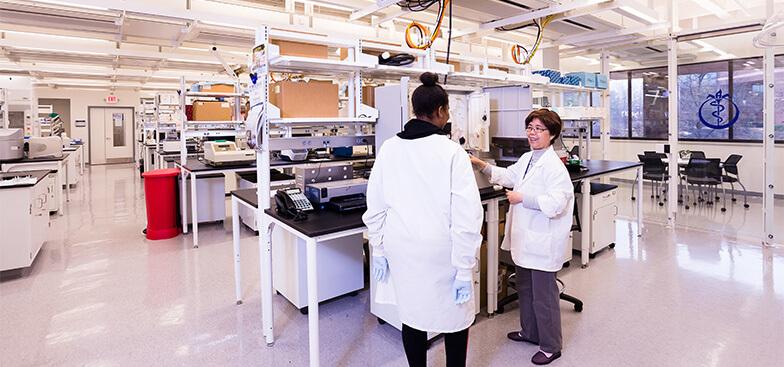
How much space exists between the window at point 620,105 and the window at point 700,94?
1.03 m

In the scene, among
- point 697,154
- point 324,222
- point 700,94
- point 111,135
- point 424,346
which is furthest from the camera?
point 111,135

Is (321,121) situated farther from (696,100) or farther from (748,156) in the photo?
(696,100)

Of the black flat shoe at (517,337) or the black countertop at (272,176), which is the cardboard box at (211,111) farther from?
the black flat shoe at (517,337)

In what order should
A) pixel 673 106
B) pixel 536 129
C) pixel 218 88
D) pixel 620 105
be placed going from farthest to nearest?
pixel 620 105, pixel 218 88, pixel 673 106, pixel 536 129

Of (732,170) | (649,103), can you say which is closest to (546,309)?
(732,170)

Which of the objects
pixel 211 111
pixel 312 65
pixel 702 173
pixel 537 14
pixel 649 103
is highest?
pixel 537 14

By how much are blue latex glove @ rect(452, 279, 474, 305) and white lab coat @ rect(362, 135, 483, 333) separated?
0.02m

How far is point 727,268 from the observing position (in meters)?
3.75

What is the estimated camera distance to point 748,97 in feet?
23.8

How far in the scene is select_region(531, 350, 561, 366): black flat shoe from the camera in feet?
7.47

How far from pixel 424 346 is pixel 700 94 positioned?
27.3ft

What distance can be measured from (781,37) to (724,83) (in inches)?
173

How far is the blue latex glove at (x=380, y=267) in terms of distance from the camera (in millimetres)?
1862

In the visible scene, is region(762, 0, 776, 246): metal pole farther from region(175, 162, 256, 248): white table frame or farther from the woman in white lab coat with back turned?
region(175, 162, 256, 248): white table frame
